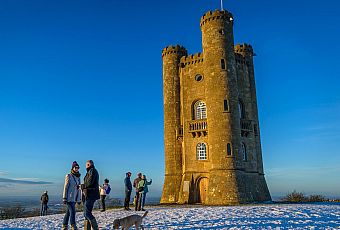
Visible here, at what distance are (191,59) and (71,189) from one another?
25.1 metres

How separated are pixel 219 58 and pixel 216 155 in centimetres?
885

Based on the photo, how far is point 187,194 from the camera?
29562mm

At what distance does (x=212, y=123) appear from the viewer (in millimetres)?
28422

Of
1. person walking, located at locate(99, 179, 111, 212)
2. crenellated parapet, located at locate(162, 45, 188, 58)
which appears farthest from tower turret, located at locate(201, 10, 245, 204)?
person walking, located at locate(99, 179, 111, 212)

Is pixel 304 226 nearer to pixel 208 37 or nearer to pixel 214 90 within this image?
pixel 214 90

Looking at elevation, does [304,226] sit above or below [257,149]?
below

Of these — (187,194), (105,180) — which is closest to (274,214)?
(105,180)

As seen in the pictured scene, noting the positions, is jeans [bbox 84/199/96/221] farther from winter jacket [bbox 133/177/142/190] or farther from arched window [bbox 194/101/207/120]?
arched window [bbox 194/101/207/120]

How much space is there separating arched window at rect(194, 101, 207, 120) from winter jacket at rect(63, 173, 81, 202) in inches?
857

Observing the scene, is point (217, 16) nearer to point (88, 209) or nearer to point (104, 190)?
point (104, 190)

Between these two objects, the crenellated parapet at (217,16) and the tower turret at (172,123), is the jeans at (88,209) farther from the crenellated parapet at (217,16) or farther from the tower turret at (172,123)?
the crenellated parapet at (217,16)

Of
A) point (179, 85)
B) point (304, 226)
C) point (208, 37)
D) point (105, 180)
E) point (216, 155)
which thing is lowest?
point (304, 226)

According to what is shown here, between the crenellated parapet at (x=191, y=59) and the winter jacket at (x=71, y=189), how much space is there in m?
24.2

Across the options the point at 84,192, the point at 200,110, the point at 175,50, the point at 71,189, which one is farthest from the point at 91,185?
the point at 175,50
